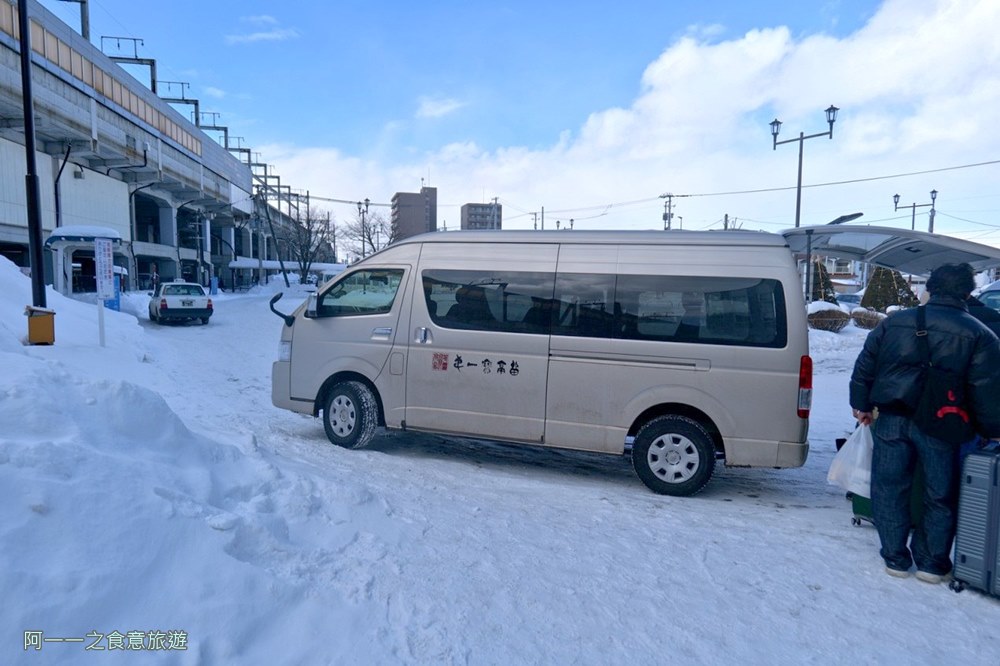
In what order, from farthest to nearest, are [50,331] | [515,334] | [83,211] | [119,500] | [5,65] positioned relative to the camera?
[83,211] < [5,65] < [50,331] < [515,334] < [119,500]

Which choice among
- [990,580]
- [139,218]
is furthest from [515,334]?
[139,218]

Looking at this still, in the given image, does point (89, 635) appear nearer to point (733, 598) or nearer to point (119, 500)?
point (119, 500)

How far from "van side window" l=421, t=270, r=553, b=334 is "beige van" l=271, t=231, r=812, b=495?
0.05ft

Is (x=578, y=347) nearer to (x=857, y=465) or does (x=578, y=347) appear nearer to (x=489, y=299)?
(x=489, y=299)

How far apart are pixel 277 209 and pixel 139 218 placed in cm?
3913

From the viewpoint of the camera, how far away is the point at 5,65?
2470 cm

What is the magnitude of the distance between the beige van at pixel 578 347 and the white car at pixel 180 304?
621 inches

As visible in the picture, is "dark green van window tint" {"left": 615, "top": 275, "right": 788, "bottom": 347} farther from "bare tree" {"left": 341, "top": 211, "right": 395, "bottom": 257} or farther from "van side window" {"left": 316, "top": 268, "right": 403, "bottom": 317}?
"bare tree" {"left": 341, "top": 211, "right": 395, "bottom": 257}

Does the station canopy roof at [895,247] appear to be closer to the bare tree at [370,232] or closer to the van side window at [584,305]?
the van side window at [584,305]

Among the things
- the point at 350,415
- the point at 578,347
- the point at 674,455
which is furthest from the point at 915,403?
the point at 350,415

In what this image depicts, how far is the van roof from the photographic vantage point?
523 cm

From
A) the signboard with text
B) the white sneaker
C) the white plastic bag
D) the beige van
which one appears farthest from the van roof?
the signboard with text

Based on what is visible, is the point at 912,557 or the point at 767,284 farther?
the point at 767,284

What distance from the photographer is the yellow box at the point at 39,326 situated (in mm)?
9445
